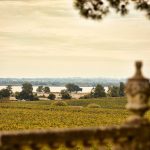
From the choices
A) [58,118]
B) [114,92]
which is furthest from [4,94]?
[58,118]

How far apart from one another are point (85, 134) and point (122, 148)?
2.54 ft

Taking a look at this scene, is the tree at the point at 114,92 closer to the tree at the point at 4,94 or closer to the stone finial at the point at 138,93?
the tree at the point at 4,94

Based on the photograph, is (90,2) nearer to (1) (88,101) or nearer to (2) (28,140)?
(2) (28,140)

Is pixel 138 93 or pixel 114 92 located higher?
pixel 114 92

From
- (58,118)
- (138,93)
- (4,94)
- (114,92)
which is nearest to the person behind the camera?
(138,93)

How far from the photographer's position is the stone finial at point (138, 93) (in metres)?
7.77

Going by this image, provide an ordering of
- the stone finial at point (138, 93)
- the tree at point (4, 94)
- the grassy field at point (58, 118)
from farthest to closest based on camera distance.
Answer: the tree at point (4, 94) → the grassy field at point (58, 118) → the stone finial at point (138, 93)

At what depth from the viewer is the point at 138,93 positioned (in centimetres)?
776

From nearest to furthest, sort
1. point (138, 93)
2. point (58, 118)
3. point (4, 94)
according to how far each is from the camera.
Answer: point (138, 93) → point (58, 118) → point (4, 94)

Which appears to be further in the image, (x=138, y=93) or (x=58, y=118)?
(x=58, y=118)

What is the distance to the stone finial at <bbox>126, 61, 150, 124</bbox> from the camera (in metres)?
7.77

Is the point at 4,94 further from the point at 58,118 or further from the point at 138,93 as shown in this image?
the point at 138,93

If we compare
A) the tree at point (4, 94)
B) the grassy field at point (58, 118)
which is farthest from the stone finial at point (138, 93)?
the tree at point (4, 94)

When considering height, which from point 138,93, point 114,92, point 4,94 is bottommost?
point 138,93
